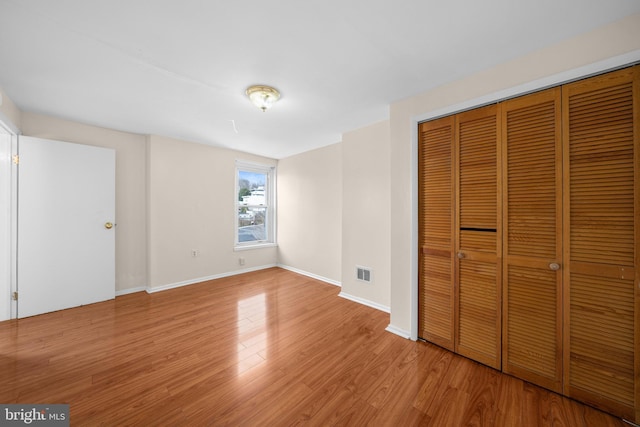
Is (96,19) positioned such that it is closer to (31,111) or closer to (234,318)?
(31,111)

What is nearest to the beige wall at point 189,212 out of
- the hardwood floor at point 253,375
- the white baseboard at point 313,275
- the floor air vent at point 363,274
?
the white baseboard at point 313,275

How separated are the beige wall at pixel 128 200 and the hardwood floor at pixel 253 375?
0.80m

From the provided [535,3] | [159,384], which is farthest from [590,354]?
[159,384]

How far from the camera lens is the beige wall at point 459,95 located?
1.40m

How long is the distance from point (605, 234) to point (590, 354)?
768 millimetres

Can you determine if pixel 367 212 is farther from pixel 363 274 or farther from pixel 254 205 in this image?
pixel 254 205

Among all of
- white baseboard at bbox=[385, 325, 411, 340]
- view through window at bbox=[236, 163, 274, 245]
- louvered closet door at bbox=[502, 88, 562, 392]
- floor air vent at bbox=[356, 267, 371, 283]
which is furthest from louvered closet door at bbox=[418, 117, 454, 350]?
view through window at bbox=[236, 163, 274, 245]

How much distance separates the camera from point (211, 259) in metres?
4.12

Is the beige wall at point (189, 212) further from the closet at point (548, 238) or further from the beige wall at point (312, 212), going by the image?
the closet at point (548, 238)

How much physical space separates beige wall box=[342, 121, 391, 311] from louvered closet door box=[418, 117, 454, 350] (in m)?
0.70

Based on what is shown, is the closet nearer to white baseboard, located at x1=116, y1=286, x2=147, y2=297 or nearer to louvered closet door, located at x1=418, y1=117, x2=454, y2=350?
louvered closet door, located at x1=418, y1=117, x2=454, y2=350

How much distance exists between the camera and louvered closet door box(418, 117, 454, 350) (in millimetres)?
2059

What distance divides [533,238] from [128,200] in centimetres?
479

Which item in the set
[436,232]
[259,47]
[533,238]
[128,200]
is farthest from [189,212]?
[533,238]
